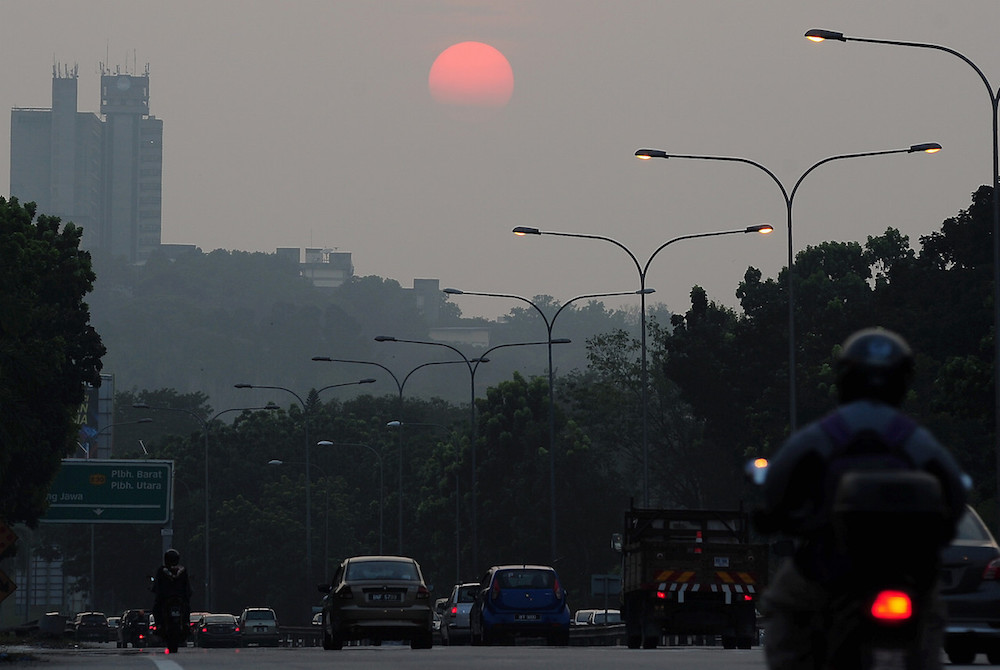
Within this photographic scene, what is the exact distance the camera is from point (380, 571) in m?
31.2

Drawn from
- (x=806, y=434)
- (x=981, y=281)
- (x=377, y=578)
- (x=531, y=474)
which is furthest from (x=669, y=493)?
(x=806, y=434)

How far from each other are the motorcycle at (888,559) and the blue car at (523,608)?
1186 inches

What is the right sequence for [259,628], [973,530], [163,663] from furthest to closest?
1. [259,628]
2. [163,663]
3. [973,530]

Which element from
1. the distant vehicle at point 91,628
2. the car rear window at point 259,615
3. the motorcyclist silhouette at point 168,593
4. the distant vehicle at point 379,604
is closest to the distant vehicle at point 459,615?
the distant vehicle at point 379,604

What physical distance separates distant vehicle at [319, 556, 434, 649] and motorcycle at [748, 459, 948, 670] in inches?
951

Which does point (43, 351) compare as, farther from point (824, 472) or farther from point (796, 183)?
point (824, 472)

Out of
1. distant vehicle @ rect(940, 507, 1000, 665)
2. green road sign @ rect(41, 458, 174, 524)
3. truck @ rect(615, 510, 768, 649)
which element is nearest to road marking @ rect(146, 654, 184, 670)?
truck @ rect(615, 510, 768, 649)

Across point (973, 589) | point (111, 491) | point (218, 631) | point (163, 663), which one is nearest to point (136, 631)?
→ point (218, 631)

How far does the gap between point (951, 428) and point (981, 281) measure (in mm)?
10311

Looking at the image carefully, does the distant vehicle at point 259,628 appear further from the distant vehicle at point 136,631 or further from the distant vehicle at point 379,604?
the distant vehicle at point 379,604

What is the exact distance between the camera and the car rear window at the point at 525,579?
36.7 meters

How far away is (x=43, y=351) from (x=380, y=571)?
1919 centimetres

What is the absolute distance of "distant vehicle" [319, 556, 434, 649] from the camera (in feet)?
100

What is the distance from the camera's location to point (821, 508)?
6844mm
